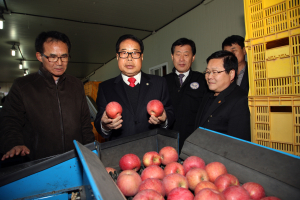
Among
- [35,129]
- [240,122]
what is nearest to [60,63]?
[35,129]

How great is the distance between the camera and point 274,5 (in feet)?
4.58

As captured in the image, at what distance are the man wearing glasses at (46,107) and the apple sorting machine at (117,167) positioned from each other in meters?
0.62

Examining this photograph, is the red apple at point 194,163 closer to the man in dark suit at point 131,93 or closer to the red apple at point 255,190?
the red apple at point 255,190

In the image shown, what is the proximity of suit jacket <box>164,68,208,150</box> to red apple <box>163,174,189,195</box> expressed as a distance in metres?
1.52

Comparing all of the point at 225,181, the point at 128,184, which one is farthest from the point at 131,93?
the point at 225,181

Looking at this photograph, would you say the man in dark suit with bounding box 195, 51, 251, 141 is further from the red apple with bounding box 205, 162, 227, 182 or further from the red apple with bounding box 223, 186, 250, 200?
the red apple with bounding box 223, 186, 250, 200

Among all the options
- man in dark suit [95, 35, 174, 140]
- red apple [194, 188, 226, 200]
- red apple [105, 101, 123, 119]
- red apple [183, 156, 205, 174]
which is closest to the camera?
red apple [194, 188, 226, 200]

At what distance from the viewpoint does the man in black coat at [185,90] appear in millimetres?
2621

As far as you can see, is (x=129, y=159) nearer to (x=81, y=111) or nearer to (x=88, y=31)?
(x=81, y=111)

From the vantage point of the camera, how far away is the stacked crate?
4.30ft

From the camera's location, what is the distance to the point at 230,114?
178cm

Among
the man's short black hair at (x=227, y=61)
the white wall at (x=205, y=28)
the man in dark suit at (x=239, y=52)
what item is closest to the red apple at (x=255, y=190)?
the man's short black hair at (x=227, y=61)

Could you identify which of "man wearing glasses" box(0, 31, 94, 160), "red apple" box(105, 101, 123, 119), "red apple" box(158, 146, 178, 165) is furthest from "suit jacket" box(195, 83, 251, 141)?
"man wearing glasses" box(0, 31, 94, 160)

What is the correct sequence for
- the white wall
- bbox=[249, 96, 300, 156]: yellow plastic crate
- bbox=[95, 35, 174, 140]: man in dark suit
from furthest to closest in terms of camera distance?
the white wall
bbox=[95, 35, 174, 140]: man in dark suit
bbox=[249, 96, 300, 156]: yellow plastic crate
